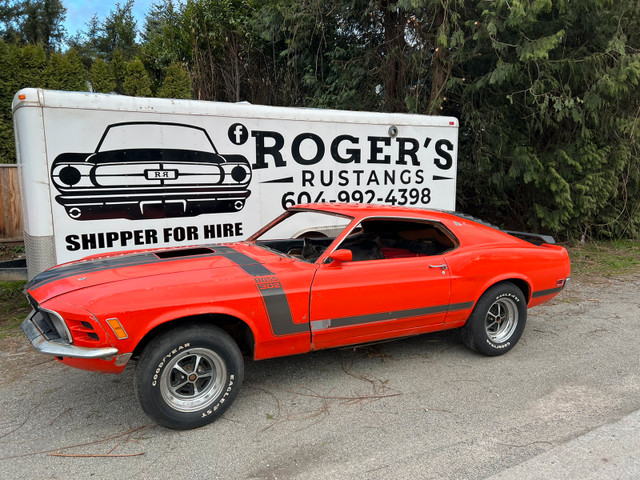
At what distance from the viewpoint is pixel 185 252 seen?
4.12m

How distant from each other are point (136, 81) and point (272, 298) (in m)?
11.4

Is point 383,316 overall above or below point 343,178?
below

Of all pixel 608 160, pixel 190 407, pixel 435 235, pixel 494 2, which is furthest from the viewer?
pixel 608 160

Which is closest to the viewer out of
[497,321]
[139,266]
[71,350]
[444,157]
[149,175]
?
[71,350]

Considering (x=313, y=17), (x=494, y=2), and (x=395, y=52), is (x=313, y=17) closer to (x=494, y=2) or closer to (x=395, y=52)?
(x=395, y=52)

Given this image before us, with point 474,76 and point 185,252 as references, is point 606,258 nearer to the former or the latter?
point 474,76

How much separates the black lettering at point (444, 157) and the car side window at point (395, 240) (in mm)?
3313

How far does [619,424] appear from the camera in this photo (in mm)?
3275

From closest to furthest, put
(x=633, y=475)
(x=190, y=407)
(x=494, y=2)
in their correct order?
(x=633, y=475) → (x=190, y=407) → (x=494, y=2)

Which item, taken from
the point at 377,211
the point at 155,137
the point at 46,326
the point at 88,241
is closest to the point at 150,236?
the point at 88,241

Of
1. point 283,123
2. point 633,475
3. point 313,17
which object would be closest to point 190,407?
point 633,475

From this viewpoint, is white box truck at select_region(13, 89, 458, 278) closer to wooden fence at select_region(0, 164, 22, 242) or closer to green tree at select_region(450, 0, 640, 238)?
green tree at select_region(450, 0, 640, 238)

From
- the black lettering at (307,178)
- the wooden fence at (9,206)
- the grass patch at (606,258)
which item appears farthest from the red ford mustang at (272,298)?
the wooden fence at (9,206)

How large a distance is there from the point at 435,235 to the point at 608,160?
743 centimetres
